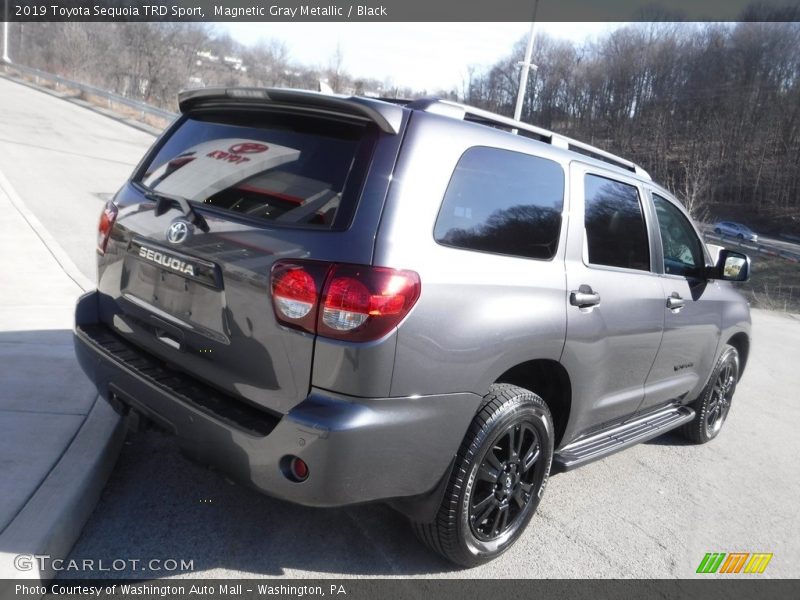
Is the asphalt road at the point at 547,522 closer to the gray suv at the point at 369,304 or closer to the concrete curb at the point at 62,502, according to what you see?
the concrete curb at the point at 62,502

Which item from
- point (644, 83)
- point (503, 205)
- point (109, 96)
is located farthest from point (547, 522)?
point (644, 83)

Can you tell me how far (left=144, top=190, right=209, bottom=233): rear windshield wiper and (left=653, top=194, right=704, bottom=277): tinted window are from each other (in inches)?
111

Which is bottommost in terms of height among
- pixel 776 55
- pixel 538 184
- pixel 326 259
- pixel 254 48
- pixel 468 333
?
pixel 468 333

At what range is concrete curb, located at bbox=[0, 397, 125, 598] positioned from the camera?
98.7 inches

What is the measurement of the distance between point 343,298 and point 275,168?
71 cm

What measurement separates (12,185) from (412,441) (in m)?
10.6

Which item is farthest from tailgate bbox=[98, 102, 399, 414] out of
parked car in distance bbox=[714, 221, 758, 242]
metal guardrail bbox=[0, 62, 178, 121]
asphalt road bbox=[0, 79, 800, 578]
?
parked car in distance bbox=[714, 221, 758, 242]

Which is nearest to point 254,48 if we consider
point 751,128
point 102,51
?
point 102,51

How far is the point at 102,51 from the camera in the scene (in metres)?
50.8

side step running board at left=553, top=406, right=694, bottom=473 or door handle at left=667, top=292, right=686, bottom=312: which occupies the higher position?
door handle at left=667, top=292, right=686, bottom=312

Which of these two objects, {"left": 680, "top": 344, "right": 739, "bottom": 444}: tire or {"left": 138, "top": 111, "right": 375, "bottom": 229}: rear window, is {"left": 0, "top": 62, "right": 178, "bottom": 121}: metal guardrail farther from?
{"left": 138, "top": 111, "right": 375, "bottom": 229}: rear window

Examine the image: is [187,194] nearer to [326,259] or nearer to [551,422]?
[326,259]

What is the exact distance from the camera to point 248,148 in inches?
114

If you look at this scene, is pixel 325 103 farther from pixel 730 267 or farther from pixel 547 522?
pixel 730 267
